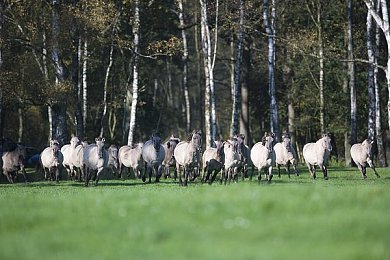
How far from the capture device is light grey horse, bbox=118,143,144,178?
139ft

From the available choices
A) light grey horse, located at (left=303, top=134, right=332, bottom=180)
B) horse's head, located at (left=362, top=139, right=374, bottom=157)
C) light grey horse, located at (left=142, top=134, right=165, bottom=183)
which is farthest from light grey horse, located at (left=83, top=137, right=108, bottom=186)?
horse's head, located at (left=362, top=139, right=374, bottom=157)

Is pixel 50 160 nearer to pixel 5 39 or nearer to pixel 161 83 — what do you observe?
pixel 5 39

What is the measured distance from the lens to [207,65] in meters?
50.7

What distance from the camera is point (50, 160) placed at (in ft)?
135

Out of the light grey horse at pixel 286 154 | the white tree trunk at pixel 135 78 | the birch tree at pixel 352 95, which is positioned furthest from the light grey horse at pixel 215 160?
the birch tree at pixel 352 95

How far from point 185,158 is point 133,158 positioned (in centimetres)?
795

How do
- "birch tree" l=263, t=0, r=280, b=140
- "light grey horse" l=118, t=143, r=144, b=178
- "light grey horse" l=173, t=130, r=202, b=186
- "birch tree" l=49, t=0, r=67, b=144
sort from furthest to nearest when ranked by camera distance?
"birch tree" l=263, t=0, r=280, b=140
"birch tree" l=49, t=0, r=67, b=144
"light grey horse" l=118, t=143, r=144, b=178
"light grey horse" l=173, t=130, r=202, b=186

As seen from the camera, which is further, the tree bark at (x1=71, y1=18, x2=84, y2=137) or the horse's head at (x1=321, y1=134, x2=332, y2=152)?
the tree bark at (x1=71, y1=18, x2=84, y2=137)

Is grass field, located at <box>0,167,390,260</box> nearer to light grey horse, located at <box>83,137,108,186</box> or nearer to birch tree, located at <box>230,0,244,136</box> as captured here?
light grey horse, located at <box>83,137,108,186</box>

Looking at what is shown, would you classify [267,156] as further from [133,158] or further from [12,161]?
[12,161]

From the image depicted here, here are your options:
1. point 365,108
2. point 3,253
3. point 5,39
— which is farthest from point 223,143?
point 365,108

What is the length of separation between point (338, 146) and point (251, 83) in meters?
8.55

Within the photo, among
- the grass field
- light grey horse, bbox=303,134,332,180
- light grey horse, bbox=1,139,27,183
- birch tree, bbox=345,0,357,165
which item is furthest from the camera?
birch tree, bbox=345,0,357,165

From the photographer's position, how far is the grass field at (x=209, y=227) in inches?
509
